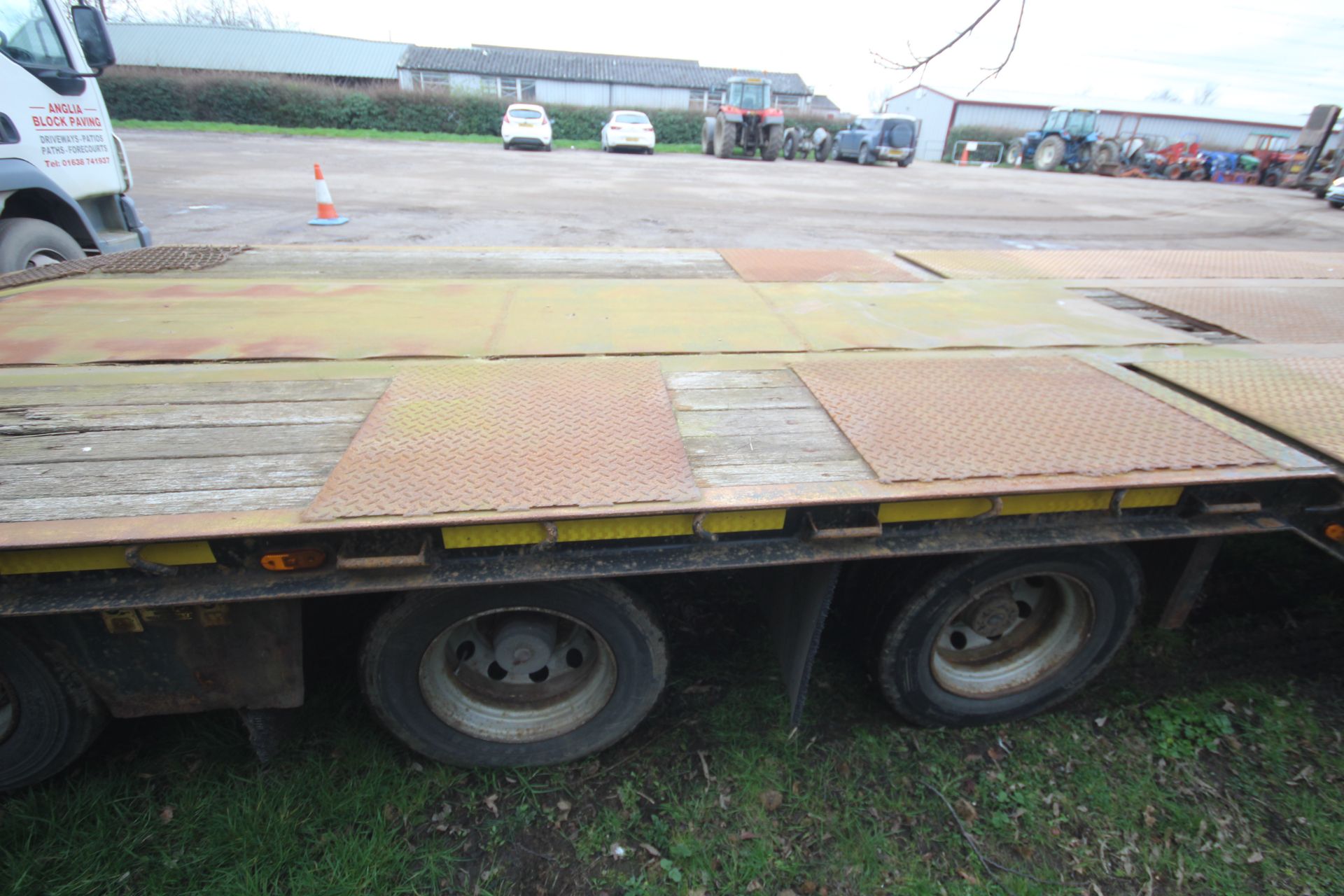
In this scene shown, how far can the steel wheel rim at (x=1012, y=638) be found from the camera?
2830 mm

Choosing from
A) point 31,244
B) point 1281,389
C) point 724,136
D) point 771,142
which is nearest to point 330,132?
point 724,136

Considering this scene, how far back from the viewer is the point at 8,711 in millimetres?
2426

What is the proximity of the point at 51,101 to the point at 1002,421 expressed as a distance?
23.7 feet

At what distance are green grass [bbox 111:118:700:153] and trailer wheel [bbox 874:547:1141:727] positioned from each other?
29.1 metres

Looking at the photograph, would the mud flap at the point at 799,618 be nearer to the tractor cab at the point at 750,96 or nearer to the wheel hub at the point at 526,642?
the wheel hub at the point at 526,642

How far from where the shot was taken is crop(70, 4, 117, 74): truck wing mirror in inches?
212

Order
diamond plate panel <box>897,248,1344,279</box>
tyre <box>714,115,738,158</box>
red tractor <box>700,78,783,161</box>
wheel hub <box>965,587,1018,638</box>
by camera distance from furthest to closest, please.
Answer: tyre <box>714,115,738,158</box> < red tractor <box>700,78,783,161</box> < diamond plate panel <box>897,248,1344,279</box> < wheel hub <box>965,587,1018,638</box>

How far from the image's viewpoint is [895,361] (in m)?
3.10

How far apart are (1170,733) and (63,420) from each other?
4363mm

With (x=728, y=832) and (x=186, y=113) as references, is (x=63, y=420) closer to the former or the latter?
(x=728, y=832)

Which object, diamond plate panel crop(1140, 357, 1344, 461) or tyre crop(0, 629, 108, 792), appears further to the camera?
diamond plate panel crop(1140, 357, 1344, 461)

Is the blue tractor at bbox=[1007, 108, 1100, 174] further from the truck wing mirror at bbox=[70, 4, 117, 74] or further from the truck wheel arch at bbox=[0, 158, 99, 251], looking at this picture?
the truck wheel arch at bbox=[0, 158, 99, 251]

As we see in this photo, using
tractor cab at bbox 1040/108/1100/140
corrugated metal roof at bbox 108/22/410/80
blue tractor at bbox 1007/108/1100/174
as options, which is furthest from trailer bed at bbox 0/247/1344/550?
corrugated metal roof at bbox 108/22/410/80

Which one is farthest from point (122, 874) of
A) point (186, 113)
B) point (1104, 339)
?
point (186, 113)
